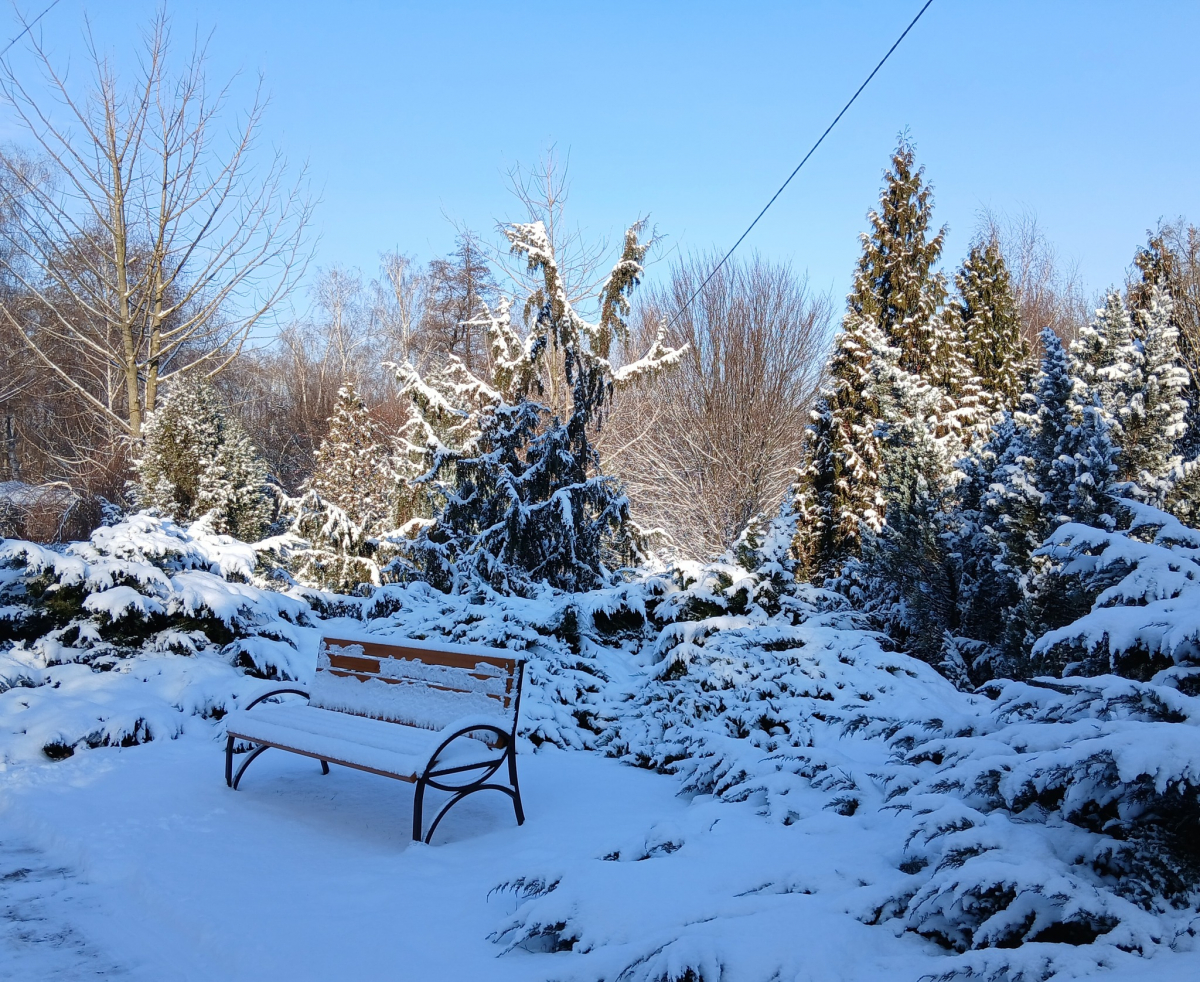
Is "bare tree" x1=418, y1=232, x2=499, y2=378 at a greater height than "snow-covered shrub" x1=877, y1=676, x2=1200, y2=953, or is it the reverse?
"bare tree" x1=418, y1=232, x2=499, y2=378

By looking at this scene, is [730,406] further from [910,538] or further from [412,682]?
[412,682]

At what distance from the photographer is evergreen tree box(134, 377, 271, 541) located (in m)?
13.5

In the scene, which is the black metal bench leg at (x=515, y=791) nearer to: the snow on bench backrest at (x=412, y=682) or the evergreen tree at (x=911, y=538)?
the snow on bench backrest at (x=412, y=682)

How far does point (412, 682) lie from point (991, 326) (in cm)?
1623

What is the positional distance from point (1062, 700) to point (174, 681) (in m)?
5.71

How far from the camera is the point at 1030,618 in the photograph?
6000mm

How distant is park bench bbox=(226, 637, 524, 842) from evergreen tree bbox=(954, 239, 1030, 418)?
14909mm

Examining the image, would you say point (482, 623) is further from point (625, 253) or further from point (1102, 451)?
point (625, 253)

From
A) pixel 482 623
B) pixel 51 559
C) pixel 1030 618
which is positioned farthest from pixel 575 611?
pixel 51 559

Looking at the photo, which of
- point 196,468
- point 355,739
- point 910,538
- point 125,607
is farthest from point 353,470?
point 355,739

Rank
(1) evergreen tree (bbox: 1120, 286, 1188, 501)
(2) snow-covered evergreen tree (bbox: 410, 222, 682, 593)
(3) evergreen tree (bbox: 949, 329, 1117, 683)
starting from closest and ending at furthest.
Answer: (3) evergreen tree (bbox: 949, 329, 1117, 683) → (1) evergreen tree (bbox: 1120, 286, 1188, 501) → (2) snow-covered evergreen tree (bbox: 410, 222, 682, 593)

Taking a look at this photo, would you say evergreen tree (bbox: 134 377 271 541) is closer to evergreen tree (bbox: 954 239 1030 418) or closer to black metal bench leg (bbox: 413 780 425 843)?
black metal bench leg (bbox: 413 780 425 843)

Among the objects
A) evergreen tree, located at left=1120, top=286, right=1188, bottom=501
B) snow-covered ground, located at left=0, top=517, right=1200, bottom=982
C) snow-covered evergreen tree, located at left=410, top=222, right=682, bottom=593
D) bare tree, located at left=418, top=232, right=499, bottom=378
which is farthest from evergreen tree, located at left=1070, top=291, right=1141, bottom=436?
bare tree, located at left=418, top=232, right=499, bottom=378

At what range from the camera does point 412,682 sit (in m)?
4.63
